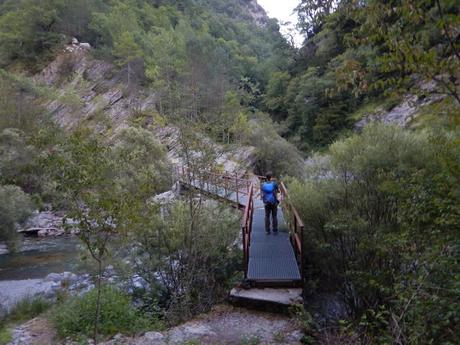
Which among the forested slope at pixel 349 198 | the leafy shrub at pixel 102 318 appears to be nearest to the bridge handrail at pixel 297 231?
the forested slope at pixel 349 198

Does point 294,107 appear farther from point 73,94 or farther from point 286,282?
point 286,282

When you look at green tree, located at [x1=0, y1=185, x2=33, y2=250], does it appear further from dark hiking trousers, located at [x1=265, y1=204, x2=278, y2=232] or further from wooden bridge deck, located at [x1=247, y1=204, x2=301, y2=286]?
dark hiking trousers, located at [x1=265, y1=204, x2=278, y2=232]

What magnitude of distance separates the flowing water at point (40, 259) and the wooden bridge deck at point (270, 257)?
637 cm

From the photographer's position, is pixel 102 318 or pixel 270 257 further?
pixel 270 257

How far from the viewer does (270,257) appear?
318 inches

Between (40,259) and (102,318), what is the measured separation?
12.1 metres

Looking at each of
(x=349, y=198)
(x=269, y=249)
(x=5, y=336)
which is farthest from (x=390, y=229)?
(x=5, y=336)

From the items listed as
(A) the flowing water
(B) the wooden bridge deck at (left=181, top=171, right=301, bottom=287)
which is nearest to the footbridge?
(B) the wooden bridge deck at (left=181, top=171, right=301, bottom=287)

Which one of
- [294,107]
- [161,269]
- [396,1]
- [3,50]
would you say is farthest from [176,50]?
[396,1]

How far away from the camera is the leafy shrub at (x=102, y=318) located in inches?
260

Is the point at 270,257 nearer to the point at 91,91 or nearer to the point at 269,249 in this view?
the point at 269,249

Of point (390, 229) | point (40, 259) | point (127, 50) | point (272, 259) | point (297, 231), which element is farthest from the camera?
point (127, 50)

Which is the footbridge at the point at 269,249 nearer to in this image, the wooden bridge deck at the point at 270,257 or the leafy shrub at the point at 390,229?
the wooden bridge deck at the point at 270,257

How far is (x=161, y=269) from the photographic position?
859 cm
